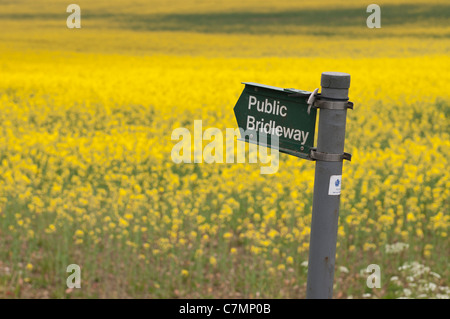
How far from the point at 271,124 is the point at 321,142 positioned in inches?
13.2

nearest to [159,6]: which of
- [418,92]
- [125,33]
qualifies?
[125,33]

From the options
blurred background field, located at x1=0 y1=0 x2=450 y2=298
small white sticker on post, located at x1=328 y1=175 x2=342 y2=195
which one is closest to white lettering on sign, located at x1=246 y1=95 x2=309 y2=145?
small white sticker on post, located at x1=328 y1=175 x2=342 y2=195

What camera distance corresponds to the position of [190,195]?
7266mm

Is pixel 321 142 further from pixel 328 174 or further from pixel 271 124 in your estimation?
pixel 271 124

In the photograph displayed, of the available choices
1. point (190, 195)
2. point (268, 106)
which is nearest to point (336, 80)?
point (268, 106)

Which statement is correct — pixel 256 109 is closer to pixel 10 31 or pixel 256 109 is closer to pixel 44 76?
pixel 44 76

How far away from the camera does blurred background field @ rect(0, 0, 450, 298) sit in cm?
Answer: 597

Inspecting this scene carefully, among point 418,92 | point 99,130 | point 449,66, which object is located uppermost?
point 449,66

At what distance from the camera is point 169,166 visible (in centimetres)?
822

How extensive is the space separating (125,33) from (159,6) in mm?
7011

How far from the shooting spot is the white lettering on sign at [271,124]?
355 centimetres

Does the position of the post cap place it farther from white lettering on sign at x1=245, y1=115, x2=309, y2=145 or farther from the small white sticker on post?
the small white sticker on post

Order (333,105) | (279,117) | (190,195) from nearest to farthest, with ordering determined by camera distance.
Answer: (333,105) < (279,117) < (190,195)

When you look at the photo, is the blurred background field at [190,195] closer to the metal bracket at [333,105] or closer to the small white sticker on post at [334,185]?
the small white sticker on post at [334,185]
